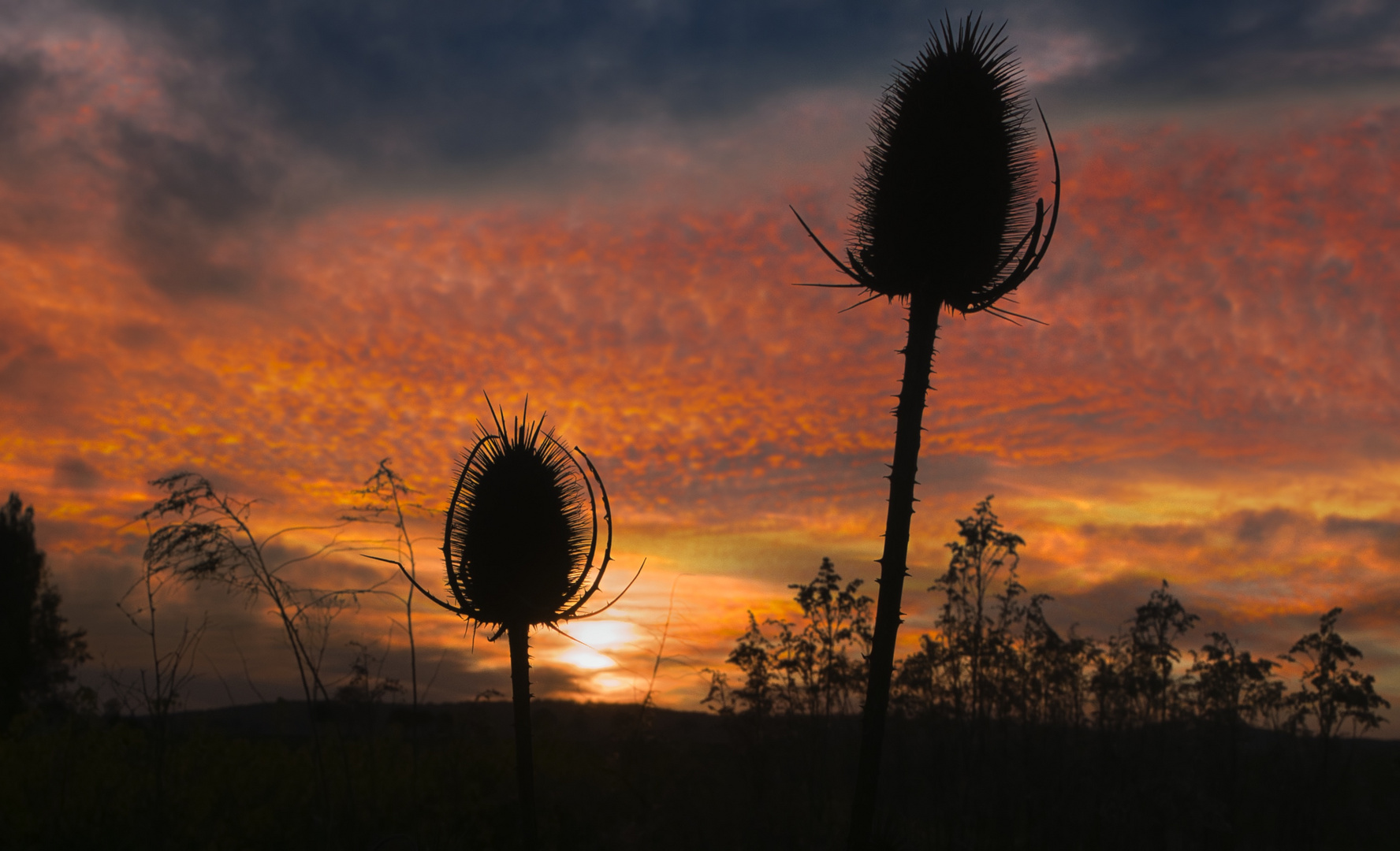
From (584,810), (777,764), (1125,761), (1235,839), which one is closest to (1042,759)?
(1125,761)

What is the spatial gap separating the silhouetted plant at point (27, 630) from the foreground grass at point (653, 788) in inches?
1296

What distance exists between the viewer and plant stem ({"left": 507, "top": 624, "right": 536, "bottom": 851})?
770 centimetres

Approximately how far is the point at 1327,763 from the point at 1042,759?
7692 mm

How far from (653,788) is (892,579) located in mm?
8327

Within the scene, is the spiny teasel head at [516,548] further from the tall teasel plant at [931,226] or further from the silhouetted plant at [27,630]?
the silhouetted plant at [27,630]

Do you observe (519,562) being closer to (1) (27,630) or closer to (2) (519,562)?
(2) (519,562)

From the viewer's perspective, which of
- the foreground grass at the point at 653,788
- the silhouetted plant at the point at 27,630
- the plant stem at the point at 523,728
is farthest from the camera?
the silhouetted plant at the point at 27,630

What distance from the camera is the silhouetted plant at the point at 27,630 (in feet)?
153

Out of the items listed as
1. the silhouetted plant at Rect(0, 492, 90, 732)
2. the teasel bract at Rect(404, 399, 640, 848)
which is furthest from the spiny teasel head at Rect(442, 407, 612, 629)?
the silhouetted plant at Rect(0, 492, 90, 732)

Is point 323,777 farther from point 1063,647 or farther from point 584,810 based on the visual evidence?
point 1063,647

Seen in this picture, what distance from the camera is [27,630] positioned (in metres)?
48.2

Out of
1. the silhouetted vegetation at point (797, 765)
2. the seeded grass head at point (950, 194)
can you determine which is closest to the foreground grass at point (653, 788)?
the silhouetted vegetation at point (797, 765)

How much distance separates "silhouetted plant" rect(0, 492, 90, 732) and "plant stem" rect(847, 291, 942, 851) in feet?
169

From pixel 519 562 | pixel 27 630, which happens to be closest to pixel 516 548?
pixel 519 562
